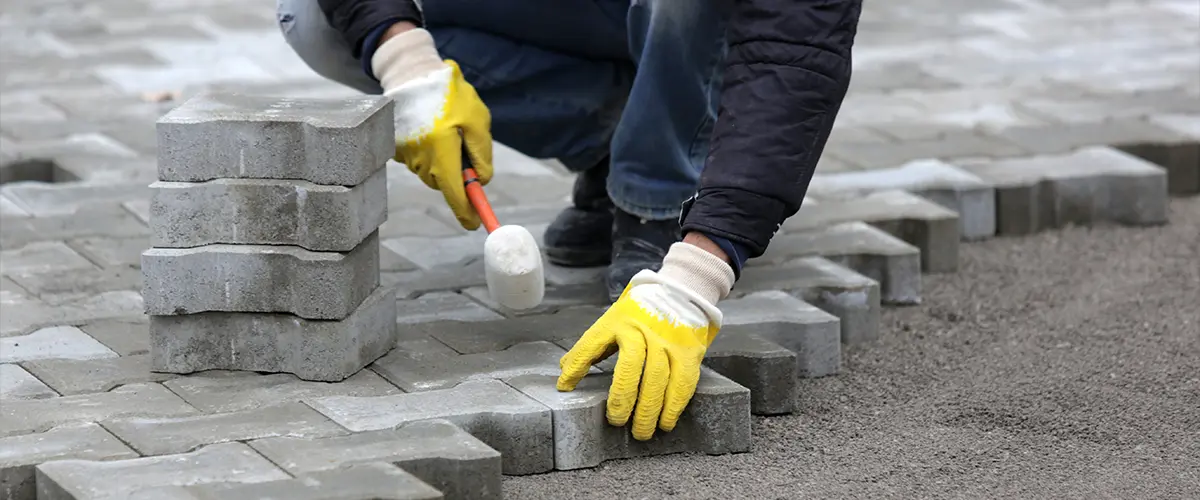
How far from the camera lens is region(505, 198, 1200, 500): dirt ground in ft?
7.36

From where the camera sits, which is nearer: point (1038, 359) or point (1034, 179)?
point (1038, 359)

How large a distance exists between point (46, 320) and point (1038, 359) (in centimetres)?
182

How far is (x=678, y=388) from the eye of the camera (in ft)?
7.46

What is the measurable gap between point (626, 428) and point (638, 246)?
A: 61 centimetres

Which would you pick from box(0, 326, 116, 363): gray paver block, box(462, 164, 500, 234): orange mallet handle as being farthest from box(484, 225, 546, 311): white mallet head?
box(0, 326, 116, 363): gray paver block

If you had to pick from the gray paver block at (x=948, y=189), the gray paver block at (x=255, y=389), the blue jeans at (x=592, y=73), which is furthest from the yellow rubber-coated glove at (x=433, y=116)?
the gray paver block at (x=948, y=189)

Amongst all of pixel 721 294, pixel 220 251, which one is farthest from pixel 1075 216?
pixel 220 251

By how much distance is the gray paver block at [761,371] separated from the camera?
8.25 feet

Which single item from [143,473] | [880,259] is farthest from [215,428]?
[880,259]

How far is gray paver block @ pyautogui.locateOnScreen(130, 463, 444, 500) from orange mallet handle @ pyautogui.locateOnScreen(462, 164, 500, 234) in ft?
2.38

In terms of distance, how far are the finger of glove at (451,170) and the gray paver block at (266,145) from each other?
0.92 feet

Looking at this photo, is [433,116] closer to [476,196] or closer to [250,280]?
[476,196]

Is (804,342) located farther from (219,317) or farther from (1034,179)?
(1034,179)

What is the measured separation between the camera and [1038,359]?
9.25 ft
